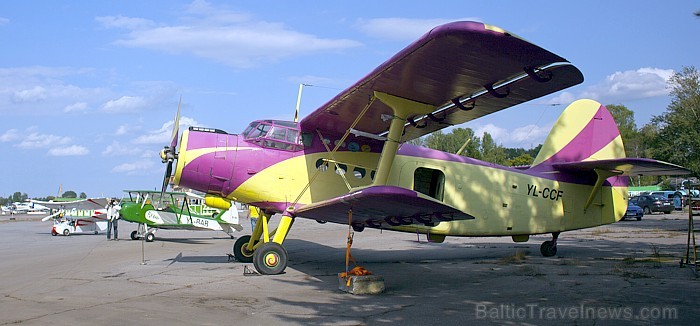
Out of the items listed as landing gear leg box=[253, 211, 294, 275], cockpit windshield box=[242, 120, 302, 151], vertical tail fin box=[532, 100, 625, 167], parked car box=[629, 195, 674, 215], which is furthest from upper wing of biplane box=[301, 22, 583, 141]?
parked car box=[629, 195, 674, 215]

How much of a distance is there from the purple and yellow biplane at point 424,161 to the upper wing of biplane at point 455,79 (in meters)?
0.02

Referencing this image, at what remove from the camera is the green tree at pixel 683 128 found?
112 feet

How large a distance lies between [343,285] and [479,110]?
4.51 m

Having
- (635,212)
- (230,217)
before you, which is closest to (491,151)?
(635,212)

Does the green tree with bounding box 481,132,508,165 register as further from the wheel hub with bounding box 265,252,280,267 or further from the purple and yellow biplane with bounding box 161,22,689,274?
the wheel hub with bounding box 265,252,280,267

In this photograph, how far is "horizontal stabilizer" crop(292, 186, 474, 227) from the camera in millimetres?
8511

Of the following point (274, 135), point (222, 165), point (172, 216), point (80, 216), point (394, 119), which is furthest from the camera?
point (80, 216)

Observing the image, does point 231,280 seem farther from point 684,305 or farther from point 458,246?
point 458,246

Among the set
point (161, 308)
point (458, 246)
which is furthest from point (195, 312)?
point (458, 246)

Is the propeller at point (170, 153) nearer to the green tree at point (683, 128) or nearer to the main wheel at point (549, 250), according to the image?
the main wheel at point (549, 250)

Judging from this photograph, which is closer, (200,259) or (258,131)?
(258,131)

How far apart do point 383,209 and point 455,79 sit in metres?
2.41

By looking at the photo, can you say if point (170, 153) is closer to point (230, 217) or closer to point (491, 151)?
point (230, 217)

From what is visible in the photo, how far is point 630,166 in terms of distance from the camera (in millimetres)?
13008
